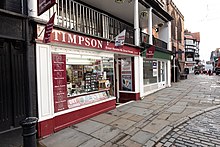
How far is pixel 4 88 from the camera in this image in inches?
156

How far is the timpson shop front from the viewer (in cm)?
439

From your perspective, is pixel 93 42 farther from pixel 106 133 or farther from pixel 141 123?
pixel 141 123

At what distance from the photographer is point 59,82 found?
16.0 ft

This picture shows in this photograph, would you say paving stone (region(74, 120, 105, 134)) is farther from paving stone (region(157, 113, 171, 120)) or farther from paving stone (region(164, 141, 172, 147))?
paving stone (region(157, 113, 171, 120))

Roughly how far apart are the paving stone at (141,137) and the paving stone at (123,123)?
1.79 feet

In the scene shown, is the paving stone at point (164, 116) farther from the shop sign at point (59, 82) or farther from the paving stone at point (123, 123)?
the shop sign at point (59, 82)

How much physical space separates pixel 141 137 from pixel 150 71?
729cm

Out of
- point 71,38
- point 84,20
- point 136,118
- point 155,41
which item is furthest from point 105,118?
point 155,41

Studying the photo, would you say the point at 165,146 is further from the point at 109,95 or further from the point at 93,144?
the point at 109,95

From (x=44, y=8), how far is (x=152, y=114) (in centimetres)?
529

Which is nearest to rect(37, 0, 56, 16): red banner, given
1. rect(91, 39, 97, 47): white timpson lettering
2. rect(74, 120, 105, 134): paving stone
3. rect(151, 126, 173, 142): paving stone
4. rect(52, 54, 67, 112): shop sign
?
rect(52, 54, 67, 112): shop sign

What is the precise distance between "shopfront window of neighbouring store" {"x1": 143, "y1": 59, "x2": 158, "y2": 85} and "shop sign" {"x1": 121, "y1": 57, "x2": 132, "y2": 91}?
165cm

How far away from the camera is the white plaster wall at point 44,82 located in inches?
168

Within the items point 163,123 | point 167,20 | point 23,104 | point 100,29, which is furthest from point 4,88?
point 167,20
